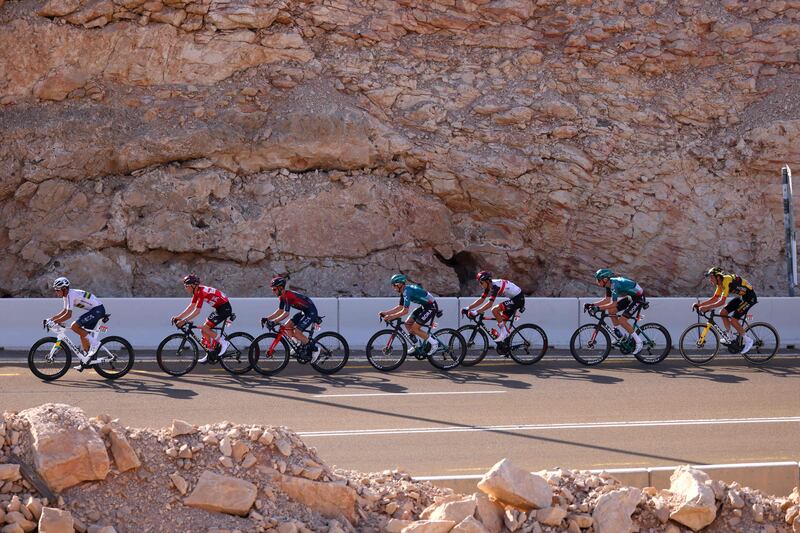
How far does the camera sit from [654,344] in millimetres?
15578

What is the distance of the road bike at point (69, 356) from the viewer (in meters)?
13.4

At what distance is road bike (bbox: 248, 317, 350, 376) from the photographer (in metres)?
14.3

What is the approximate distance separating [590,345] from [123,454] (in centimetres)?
1080

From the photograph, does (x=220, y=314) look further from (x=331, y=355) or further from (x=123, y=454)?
(x=123, y=454)

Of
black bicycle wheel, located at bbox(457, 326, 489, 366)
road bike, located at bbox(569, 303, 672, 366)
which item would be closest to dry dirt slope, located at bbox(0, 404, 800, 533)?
black bicycle wheel, located at bbox(457, 326, 489, 366)

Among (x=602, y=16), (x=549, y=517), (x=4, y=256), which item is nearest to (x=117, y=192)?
(x=4, y=256)

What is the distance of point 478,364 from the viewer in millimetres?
15648

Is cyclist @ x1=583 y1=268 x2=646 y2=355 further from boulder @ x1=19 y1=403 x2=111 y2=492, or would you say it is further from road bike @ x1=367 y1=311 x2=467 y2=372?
boulder @ x1=19 y1=403 x2=111 y2=492

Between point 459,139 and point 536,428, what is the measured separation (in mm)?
13105

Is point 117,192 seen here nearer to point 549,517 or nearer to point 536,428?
point 536,428

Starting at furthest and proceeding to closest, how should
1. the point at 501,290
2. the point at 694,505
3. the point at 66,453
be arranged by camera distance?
the point at 501,290
the point at 694,505
the point at 66,453

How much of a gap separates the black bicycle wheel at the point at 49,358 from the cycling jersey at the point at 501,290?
288 inches

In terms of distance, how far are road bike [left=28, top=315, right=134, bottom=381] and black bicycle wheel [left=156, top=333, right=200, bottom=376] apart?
1.89 ft

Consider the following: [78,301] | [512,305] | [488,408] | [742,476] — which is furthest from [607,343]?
[78,301]
